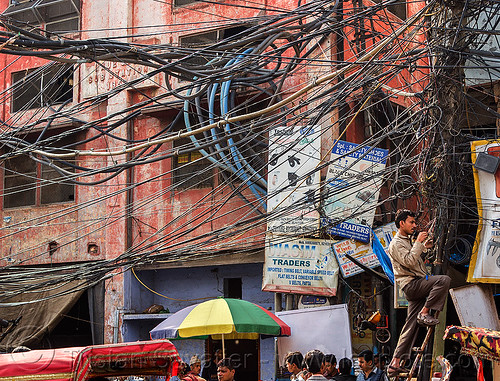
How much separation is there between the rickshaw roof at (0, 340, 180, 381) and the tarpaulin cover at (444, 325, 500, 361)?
290 cm

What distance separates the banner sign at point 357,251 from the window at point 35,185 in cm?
725

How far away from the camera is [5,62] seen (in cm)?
1989

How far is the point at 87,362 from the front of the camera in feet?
24.7

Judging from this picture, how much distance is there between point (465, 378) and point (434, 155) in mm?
5066

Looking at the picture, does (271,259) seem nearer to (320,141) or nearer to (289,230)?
(289,230)

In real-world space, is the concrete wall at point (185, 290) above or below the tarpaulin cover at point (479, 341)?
above

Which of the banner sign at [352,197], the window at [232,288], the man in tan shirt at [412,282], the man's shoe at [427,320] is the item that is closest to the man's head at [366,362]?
the man in tan shirt at [412,282]

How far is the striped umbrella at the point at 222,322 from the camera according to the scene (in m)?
12.5

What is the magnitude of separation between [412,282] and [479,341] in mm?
1460

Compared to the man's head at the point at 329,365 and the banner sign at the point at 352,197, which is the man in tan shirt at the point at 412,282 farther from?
the banner sign at the point at 352,197

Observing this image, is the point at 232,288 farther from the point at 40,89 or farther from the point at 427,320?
the point at 427,320

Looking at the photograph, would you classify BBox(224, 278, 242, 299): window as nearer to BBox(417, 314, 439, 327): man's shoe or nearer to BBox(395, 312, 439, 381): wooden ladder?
BBox(395, 312, 439, 381): wooden ladder

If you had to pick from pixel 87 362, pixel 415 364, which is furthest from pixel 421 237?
pixel 87 362

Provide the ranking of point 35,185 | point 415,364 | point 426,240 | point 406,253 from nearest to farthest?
point 415,364 < point 406,253 < point 426,240 < point 35,185
